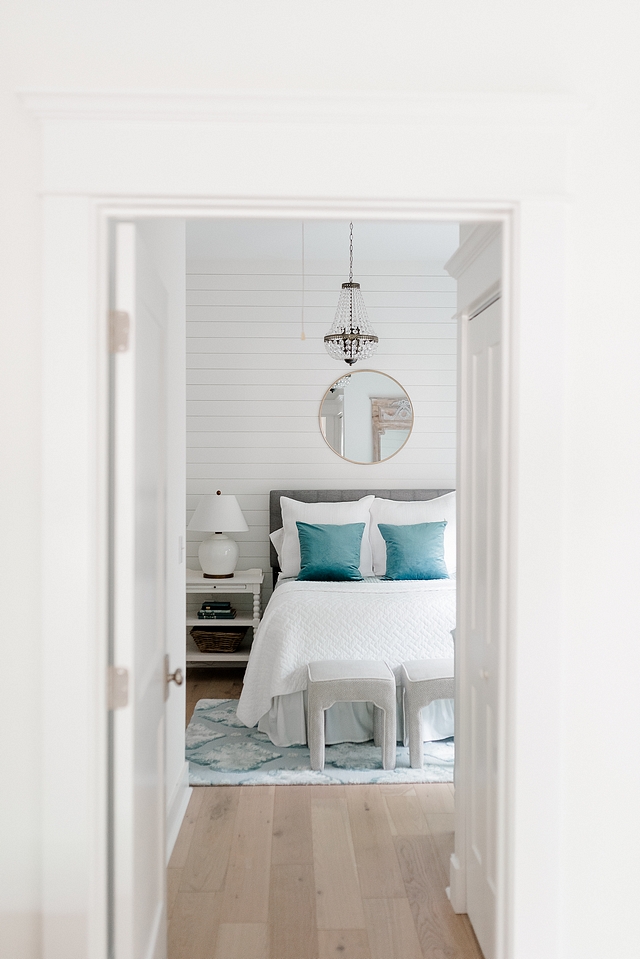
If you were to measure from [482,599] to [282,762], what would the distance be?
1897 millimetres

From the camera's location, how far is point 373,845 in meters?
2.85

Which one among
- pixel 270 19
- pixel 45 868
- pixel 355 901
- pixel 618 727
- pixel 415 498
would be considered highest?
pixel 270 19

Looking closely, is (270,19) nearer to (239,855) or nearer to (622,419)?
(622,419)

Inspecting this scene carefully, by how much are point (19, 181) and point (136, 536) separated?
767 millimetres

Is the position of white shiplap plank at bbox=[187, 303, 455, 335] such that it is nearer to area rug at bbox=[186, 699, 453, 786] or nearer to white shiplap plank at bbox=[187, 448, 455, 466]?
white shiplap plank at bbox=[187, 448, 455, 466]

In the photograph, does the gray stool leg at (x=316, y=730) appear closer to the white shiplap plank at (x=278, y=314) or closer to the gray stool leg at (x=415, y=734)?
the gray stool leg at (x=415, y=734)

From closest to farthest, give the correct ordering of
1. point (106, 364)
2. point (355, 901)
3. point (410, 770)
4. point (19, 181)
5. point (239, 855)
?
point (19, 181) < point (106, 364) < point (355, 901) < point (239, 855) < point (410, 770)

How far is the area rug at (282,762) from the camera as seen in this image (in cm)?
342

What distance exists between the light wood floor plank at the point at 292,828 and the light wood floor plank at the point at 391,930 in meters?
0.37

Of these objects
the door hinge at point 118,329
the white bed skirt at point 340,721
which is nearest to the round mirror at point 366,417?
the white bed skirt at point 340,721

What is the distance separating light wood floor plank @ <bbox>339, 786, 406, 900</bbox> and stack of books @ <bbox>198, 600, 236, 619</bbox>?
1.98 m

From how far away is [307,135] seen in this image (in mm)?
1500

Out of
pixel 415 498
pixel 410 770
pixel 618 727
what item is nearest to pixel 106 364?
pixel 618 727

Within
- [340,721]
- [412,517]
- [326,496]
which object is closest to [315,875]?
[340,721]
